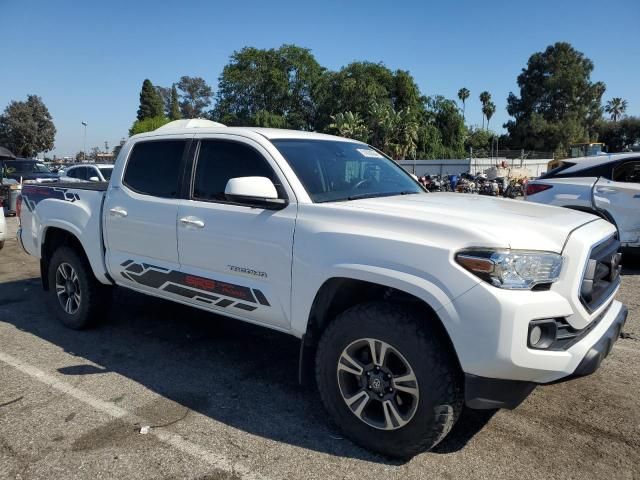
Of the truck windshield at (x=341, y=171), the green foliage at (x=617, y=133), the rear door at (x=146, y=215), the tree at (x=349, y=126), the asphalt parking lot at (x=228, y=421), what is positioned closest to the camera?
the asphalt parking lot at (x=228, y=421)

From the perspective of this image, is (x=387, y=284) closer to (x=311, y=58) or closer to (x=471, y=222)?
(x=471, y=222)

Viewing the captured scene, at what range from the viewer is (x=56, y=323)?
17.2 ft

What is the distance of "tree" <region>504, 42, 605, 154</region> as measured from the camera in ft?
221

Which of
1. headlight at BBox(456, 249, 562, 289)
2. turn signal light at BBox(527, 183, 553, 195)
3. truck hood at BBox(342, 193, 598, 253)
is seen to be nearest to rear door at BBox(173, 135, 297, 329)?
truck hood at BBox(342, 193, 598, 253)

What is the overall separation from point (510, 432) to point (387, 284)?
1292 millimetres

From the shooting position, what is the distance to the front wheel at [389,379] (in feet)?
8.56

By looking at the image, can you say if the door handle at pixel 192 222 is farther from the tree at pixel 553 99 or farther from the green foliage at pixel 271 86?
the tree at pixel 553 99

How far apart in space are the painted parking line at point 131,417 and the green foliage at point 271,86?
196 feet

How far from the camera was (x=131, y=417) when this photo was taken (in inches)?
129

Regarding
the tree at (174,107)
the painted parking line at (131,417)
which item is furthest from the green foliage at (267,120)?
the painted parking line at (131,417)

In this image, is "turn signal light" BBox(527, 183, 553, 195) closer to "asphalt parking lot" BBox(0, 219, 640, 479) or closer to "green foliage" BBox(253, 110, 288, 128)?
"asphalt parking lot" BBox(0, 219, 640, 479)

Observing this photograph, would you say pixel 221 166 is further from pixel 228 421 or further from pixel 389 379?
pixel 389 379

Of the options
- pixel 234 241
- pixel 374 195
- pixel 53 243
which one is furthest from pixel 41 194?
pixel 374 195

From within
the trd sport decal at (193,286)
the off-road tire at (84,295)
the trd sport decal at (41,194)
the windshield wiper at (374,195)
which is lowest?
the off-road tire at (84,295)
